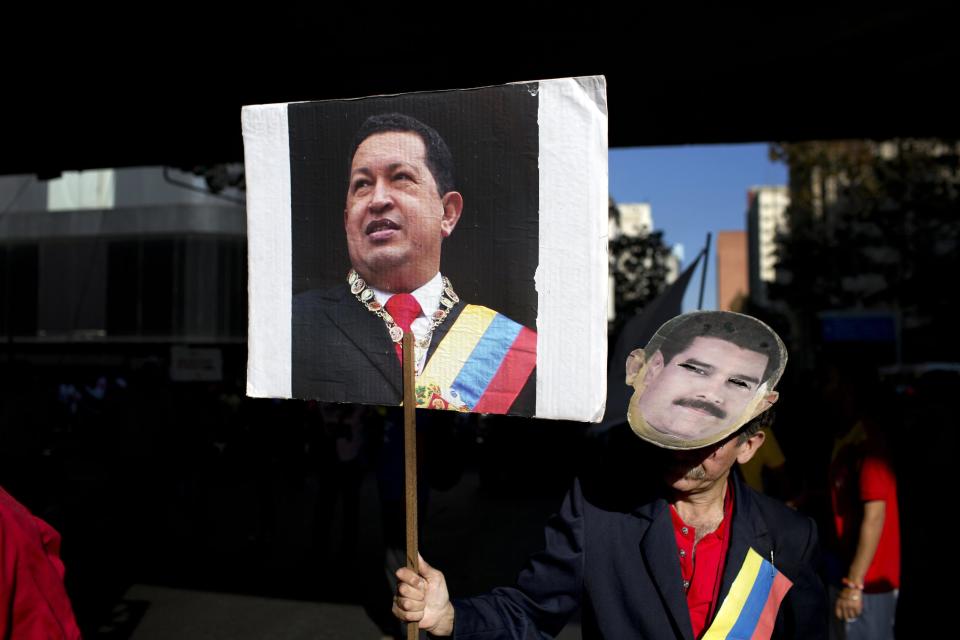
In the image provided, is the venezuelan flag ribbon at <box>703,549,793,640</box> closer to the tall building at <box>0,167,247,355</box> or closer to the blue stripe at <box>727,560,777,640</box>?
the blue stripe at <box>727,560,777,640</box>

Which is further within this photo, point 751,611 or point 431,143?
point 431,143

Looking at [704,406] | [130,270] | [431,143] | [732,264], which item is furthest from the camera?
[732,264]

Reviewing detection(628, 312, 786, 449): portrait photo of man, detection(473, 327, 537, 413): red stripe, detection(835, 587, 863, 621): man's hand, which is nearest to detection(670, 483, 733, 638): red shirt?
detection(628, 312, 786, 449): portrait photo of man

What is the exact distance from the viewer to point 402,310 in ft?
7.30

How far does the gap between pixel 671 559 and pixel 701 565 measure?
143 millimetres

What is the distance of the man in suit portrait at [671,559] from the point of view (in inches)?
80.0

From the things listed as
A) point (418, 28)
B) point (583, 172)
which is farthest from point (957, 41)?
point (583, 172)

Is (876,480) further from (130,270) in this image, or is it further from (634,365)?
(130,270)

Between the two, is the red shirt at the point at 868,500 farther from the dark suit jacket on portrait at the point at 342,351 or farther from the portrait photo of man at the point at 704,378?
the dark suit jacket on portrait at the point at 342,351

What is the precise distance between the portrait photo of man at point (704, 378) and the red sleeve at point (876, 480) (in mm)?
2050

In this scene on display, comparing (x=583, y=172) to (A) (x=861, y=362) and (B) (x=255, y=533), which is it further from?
(B) (x=255, y=533)

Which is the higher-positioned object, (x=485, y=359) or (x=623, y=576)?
(x=485, y=359)

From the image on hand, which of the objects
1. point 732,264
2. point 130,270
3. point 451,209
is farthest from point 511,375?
point 732,264

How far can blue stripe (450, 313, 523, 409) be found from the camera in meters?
2.11
